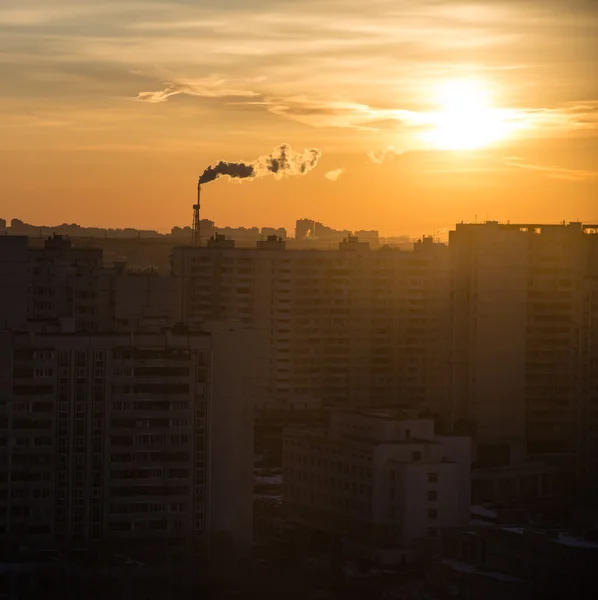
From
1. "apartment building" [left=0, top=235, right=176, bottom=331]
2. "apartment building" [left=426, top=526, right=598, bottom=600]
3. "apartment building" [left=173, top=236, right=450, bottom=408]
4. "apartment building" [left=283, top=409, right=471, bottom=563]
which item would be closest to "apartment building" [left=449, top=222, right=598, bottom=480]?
"apartment building" [left=173, top=236, right=450, bottom=408]

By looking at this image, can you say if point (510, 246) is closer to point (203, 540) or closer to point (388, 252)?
point (388, 252)

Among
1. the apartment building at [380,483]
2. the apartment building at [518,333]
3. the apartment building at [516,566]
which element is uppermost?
the apartment building at [518,333]

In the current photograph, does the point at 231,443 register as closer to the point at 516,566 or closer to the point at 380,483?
the point at 380,483

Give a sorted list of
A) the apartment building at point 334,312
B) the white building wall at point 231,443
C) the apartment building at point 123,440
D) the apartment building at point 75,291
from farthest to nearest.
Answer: the apartment building at point 334,312
the apartment building at point 75,291
the white building wall at point 231,443
the apartment building at point 123,440

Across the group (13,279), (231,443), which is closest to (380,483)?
(231,443)

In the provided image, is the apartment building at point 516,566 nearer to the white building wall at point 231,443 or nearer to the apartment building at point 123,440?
the white building wall at point 231,443

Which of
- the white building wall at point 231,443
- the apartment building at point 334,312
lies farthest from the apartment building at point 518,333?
the white building wall at point 231,443
